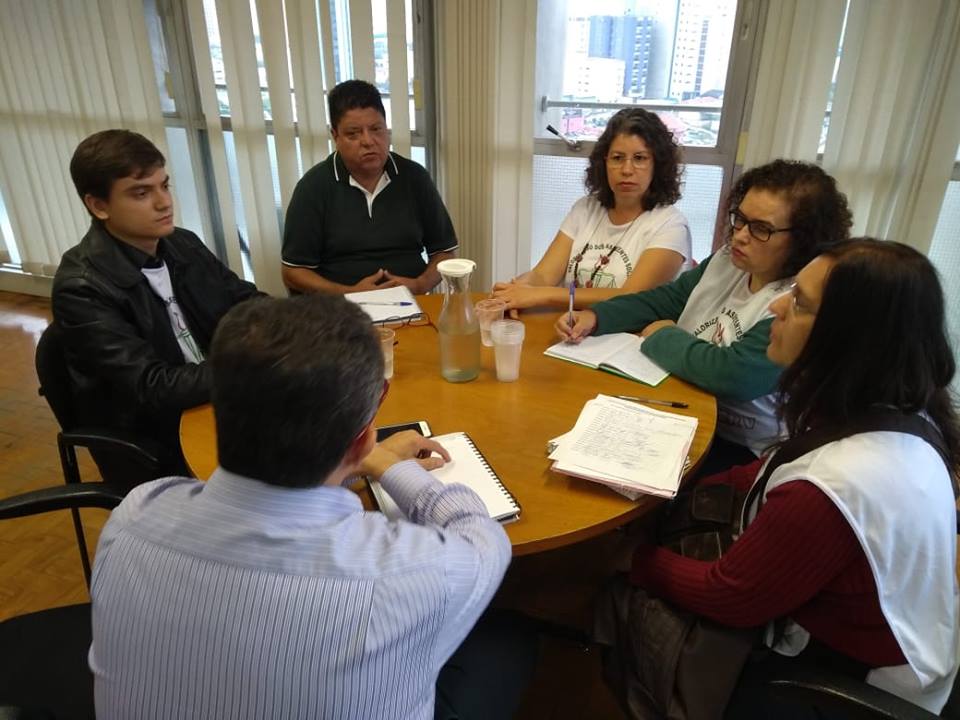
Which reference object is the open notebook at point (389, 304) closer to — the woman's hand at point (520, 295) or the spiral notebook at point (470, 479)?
the woman's hand at point (520, 295)

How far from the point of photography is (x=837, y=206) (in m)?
1.48

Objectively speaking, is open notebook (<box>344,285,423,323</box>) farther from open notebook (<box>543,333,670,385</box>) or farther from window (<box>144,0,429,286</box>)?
window (<box>144,0,429,286</box>)

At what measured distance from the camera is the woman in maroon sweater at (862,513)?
0.88 metres

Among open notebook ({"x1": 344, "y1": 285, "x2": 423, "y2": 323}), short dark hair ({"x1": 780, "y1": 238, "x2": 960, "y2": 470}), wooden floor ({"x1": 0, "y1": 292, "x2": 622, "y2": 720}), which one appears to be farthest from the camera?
open notebook ({"x1": 344, "y1": 285, "x2": 423, "y2": 323})

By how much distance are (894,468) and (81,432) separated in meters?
1.48

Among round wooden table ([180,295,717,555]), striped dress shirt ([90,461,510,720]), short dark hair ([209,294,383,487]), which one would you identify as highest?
short dark hair ([209,294,383,487])

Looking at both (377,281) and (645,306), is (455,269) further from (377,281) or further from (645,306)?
(377,281)

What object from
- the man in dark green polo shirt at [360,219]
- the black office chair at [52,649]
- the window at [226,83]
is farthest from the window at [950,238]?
the black office chair at [52,649]

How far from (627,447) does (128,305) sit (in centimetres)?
117

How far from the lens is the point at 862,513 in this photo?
0.87 m

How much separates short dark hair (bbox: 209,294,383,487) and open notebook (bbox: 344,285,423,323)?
1080 mm

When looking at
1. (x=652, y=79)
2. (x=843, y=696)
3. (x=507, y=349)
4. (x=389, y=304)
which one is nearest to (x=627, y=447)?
(x=507, y=349)

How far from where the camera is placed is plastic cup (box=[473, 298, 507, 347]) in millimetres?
1679

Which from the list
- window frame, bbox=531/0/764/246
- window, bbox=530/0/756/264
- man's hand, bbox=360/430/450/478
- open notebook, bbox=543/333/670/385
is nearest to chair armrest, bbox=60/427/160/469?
man's hand, bbox=360/430/450/478
